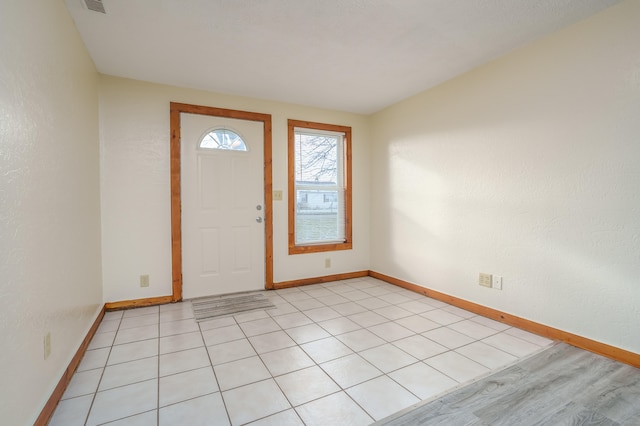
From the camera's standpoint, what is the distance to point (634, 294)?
2.00 m

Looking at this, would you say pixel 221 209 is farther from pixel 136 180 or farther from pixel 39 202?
pixel 39 202

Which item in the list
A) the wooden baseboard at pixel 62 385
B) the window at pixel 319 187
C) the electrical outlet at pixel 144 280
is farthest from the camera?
the window at pixel 319 187

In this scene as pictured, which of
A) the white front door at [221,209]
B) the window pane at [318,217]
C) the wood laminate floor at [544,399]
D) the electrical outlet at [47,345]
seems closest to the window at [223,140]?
the white front door at [221,209]

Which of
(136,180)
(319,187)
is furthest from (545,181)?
(136,180)

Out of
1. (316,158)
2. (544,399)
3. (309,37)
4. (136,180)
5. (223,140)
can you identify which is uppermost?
(309,37)

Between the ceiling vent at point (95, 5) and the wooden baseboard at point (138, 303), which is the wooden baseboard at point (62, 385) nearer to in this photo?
the wooden baseboard at point (138, 303)

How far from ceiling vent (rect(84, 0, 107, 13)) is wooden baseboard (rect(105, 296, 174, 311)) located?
253 centimetres

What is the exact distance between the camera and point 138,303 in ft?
10.5

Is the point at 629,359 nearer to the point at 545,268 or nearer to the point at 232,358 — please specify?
the point at 545,268

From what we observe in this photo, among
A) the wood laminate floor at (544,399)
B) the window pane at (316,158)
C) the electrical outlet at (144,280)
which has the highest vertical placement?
the window pane at (316,158)

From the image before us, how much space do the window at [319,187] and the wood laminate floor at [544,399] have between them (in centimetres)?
261

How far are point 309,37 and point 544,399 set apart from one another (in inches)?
109

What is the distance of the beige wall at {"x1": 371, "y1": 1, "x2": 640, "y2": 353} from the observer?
2.04m

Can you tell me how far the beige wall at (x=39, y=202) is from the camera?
4.11 ft
